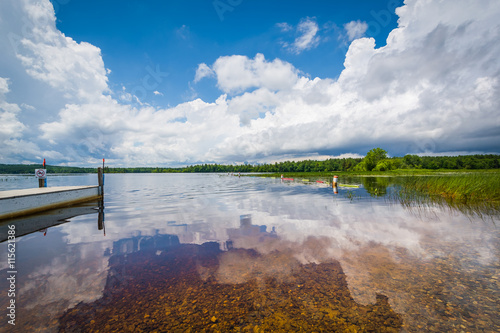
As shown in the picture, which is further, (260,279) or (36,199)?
(36,199)

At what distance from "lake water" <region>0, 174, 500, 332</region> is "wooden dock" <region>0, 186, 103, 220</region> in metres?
4.75

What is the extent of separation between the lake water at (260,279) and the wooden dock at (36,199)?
4.75m

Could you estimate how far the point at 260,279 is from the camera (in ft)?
20.1

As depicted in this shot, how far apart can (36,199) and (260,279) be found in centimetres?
1919

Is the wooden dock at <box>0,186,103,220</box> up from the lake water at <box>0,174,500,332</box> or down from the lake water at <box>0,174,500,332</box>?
up

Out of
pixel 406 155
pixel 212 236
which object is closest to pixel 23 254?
pixel 212 236

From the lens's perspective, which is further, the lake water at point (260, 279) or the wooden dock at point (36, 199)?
the wooden dock at point (36, 199)

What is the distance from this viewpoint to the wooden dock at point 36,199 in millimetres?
14000

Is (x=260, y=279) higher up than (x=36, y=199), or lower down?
lower down

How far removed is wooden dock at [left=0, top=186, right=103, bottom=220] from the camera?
1400 cm

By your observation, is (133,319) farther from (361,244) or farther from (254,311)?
(361,244)

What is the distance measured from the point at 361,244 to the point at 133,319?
8.25 m

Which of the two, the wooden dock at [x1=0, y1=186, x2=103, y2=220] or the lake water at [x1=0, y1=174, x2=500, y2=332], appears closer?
the lake water at [x1=0, y1=174, x2=500, y2=332]

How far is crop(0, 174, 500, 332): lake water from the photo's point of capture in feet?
14.4
